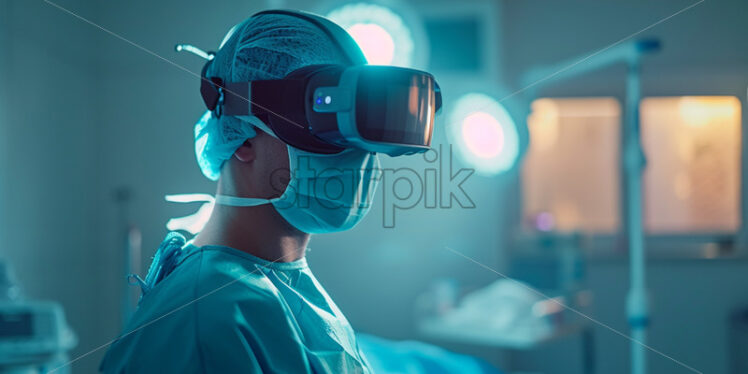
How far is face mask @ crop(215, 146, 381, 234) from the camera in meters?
0.72

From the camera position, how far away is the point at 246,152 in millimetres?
753

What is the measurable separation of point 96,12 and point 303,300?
2074 millimetres

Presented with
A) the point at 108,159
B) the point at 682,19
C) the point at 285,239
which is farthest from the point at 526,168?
the point at 285,239

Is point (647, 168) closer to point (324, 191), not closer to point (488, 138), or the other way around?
point (488, 138)

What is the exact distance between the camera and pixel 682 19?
2.87 m

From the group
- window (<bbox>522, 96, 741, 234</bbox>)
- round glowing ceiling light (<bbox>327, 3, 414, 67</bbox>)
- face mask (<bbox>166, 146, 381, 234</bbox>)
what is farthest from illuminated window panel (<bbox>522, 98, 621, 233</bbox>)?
face mask (<bbox>166, 146, 381, 234</bbox>)

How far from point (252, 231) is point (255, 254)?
0.03m

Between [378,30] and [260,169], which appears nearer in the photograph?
[260,169]

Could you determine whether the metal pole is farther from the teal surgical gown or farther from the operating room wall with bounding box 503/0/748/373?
the operating room wall with bounding box 503/0/748/373

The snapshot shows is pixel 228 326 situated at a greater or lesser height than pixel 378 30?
lesser

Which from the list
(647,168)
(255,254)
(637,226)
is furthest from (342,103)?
(647,168)

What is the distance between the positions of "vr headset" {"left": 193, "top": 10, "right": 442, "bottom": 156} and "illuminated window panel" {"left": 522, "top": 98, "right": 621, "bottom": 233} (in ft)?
8.11

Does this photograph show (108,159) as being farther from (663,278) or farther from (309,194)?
(663,278)

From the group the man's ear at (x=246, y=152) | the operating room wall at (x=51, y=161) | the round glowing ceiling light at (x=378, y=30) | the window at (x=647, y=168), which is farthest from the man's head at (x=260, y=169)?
the window at (x=647, y=168)
